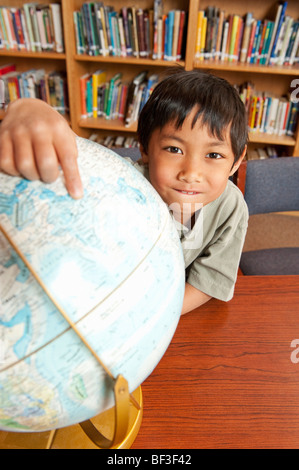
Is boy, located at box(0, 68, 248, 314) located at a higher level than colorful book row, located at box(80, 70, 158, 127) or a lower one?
higher

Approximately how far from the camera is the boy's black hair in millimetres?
906

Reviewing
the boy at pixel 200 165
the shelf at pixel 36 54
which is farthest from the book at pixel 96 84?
the boy at pixel 200 165

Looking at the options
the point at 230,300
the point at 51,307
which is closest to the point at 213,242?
the point at 230,300

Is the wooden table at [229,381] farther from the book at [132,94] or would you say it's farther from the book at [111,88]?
the book at [111,88]

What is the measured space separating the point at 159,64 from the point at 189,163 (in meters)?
2.25

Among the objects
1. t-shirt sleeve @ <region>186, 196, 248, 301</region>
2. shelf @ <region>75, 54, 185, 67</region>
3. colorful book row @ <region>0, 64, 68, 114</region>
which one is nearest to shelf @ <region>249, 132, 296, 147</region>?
shelf @ <region>75, 54, 185, 67</region>

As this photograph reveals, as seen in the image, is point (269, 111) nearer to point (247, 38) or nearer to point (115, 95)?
point (247, 38)

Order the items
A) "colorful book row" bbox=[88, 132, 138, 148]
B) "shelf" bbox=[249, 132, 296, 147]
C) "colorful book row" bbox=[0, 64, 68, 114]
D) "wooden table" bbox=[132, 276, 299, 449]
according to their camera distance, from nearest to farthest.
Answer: "wooden table" bbox=[132, 276, 299, 449] → "shelf" bbox=[249, 132, 296, 147] → "colorful book row" bbox=[0, 64, 68, 114] → "colorful book row" bbox=[88, 132, 138, 148]

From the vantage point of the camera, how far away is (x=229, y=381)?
83cm

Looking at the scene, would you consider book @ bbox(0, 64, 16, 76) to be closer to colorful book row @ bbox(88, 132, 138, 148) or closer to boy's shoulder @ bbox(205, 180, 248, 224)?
colorful book row @ bbox(88, 132, 138, 148)

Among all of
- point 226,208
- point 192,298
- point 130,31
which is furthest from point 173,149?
point 130,31

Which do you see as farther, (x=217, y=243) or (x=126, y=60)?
(x=126, y=60)

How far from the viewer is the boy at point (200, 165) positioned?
35.3 inches
